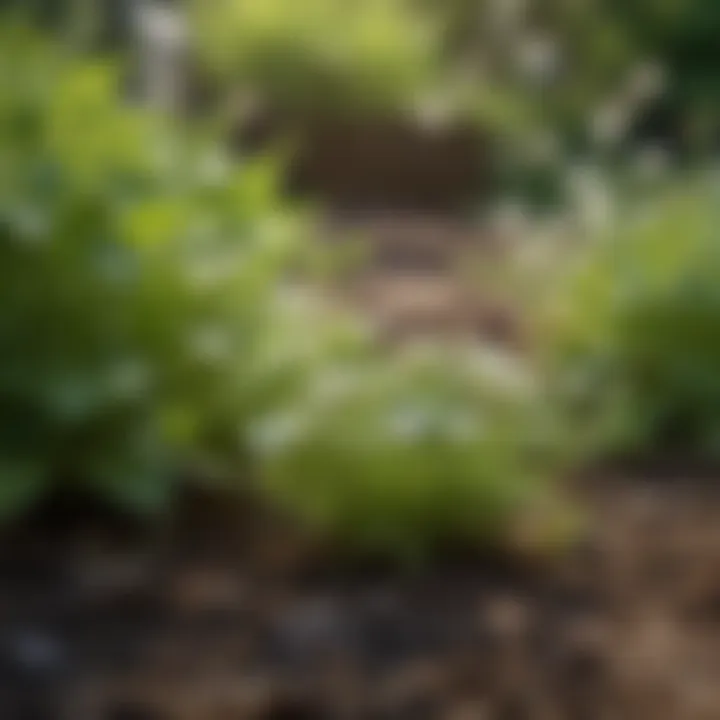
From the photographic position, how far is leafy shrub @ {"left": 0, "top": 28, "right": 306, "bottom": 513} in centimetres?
216

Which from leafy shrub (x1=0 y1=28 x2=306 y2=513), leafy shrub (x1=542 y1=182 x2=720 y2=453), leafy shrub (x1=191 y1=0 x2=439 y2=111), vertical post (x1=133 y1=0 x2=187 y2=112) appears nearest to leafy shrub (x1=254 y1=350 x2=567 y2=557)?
leafy shrub (x1=0 y1=28 x2=306 y2=513)

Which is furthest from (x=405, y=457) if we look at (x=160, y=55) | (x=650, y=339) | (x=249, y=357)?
(x=160, y=55)

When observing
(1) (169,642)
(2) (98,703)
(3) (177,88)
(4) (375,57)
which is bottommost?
(2) (98,703)

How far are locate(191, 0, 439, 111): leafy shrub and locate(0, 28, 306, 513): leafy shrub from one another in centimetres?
352

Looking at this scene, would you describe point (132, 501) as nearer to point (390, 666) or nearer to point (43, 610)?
point (43, 610)

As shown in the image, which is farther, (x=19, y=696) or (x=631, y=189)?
(x=631, y=189)

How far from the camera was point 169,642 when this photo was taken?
75.4 inches

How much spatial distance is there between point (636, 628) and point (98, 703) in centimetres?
62

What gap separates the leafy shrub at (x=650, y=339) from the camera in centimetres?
294

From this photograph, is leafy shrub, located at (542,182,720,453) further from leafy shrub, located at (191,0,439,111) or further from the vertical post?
leafy shrub, located at (191,0,439,111)

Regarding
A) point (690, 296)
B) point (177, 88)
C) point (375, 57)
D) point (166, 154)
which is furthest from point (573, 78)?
point (166, 154)

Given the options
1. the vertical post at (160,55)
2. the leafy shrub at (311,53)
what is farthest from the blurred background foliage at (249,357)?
the leafy shrub at (311,53)

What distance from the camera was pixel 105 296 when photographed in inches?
87.0

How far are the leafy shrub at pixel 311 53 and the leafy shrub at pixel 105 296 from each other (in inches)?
138
